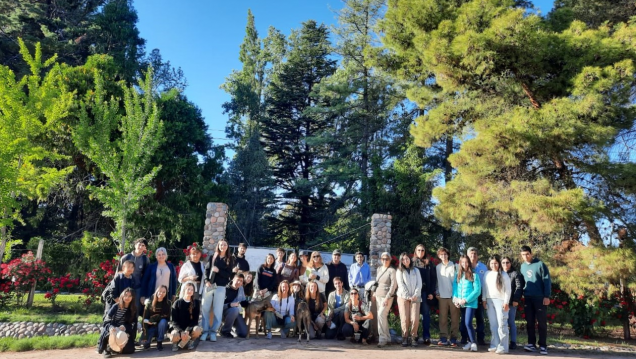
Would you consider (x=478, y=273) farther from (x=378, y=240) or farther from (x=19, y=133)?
(x=19, y=133)

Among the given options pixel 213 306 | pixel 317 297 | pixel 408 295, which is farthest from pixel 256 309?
pixel 408 295

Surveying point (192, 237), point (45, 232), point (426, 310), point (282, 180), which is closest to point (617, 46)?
point (426, 310)

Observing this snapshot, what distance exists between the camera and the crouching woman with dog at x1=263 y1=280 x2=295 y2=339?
19.6ft

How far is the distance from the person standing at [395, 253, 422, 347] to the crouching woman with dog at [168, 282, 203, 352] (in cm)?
289

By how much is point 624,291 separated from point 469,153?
424 centimetres

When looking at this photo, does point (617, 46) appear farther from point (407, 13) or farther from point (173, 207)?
point (173, 207)

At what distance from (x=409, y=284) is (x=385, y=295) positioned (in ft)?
1.30

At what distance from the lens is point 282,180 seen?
2188 centimetres

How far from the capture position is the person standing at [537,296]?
573 centimetres

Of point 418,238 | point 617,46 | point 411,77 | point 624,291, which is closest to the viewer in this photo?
point 617,46

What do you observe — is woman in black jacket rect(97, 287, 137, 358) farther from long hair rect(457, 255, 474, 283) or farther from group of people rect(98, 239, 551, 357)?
long hair rect(457, 255, 474, 283)

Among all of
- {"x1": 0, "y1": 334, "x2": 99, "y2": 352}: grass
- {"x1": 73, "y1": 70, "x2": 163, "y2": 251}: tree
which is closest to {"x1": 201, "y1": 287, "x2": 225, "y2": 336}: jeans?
{"x1": 0, "y1": 334, "x2": 99, "y2": 352}: grass

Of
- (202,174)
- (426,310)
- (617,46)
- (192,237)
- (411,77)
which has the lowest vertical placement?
(426,310)

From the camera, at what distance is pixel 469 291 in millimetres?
5672
